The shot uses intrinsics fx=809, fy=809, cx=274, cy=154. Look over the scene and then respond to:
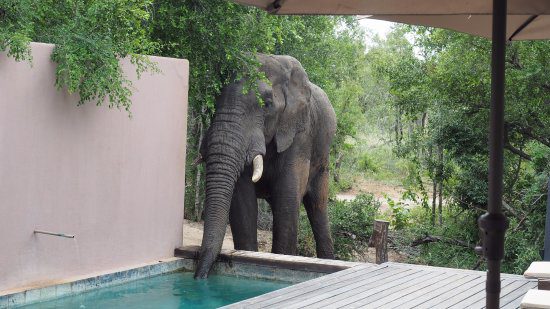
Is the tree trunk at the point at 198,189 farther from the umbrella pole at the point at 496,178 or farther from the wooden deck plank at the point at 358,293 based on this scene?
the umbrella pole at the point at 496,178

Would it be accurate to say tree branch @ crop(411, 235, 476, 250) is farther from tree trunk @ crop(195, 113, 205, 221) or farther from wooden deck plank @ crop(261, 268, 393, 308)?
wooden deck plank @ crop(261, 268, 393, 308)

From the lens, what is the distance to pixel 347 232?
42.1 feet

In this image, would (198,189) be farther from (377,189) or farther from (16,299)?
(377,189)

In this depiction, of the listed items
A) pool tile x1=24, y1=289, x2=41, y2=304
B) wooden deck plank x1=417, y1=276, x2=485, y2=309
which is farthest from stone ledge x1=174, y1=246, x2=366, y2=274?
pool tile x1=24, y1=289, x2=41, y2=304

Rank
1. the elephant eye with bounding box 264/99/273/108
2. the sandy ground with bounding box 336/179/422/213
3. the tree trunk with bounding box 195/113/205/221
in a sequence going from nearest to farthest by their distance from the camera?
the elephant eye with bounding box 264/99/273/108 → the tree trunk with bounding box 195/113/205/221 → the sandy ground with bounding box 336/179/422/213

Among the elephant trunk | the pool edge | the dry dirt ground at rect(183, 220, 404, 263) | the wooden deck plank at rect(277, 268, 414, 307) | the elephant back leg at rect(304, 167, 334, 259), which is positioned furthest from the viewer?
the dry dirt ground at rect(183, 220, 404, 263)

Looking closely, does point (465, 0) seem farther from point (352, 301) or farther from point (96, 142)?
point (96, 142)

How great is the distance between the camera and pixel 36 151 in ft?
23.8

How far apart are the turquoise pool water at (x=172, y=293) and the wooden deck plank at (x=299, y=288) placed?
114 cm

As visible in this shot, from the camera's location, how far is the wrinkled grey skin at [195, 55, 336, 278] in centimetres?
845

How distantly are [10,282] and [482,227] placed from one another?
532 cm

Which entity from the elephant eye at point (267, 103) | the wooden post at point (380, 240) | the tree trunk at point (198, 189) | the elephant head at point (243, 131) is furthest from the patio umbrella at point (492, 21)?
the tree trunk at point (198, 189)

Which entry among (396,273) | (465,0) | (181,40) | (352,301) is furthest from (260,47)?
(465,0)

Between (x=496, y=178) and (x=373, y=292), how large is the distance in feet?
12.1
